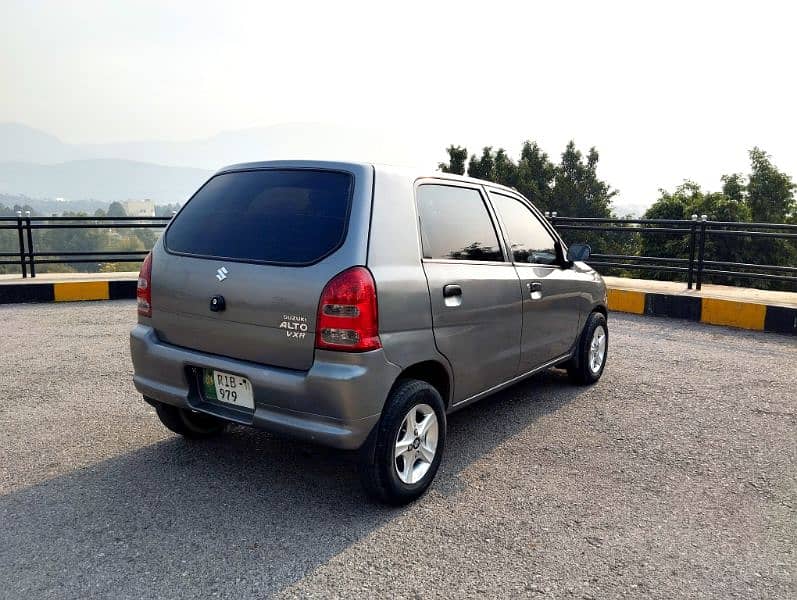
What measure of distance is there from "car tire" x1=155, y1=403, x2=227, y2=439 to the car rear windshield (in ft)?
3.19

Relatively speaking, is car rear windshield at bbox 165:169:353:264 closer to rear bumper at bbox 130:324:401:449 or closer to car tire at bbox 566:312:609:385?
rear bumper at bbox 130:324:401:449

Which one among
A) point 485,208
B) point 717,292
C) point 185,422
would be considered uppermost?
point 485,208

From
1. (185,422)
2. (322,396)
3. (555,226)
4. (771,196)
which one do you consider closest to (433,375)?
(322,396)

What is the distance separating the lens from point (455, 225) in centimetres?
367

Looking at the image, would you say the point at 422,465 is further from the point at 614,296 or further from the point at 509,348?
the point at 614,296

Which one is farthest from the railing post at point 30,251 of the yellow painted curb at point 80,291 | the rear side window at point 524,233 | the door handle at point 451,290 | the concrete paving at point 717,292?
the door handle at point 451,290

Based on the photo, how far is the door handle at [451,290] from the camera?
335 centimetres

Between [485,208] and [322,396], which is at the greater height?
[485,208]

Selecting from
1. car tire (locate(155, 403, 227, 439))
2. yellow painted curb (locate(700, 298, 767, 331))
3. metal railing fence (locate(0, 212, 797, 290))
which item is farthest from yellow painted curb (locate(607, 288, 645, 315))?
car tire (locate(155, 403, 227, 439))

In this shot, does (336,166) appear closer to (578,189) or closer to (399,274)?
(399,274)

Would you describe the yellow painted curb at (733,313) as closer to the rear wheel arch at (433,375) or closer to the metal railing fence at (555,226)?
the metal railing fence at (555,226)

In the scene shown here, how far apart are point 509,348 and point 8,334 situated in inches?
227

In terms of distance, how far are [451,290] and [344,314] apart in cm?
78

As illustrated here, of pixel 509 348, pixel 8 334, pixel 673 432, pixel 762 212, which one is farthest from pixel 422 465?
pixel 762 212
